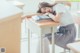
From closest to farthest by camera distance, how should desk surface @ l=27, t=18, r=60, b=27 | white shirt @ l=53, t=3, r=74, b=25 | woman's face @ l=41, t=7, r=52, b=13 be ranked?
desk surface @ l=27, t=18, r=60, b=27
white shirt @ l=53, t=3, r=74, b=25
woman's face @ l=41, t=7, r=52, b=13

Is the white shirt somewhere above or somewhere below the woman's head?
below

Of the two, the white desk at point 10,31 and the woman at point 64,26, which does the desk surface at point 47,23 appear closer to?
the woman at point 64,26

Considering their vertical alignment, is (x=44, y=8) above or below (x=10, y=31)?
above

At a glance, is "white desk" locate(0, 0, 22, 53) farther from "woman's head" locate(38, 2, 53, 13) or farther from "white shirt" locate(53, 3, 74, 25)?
"woman's head" locate(38, 2, 53, 13)

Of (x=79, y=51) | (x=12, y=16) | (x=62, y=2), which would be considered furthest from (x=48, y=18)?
(x=79, y=51)

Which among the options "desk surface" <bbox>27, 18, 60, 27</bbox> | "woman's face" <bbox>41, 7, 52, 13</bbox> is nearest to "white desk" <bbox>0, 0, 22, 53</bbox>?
"desk surface" <bbox>27, 18, 60, 27</bbox>

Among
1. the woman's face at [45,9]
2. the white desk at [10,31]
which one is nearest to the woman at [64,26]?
the woman's face at [45,9]

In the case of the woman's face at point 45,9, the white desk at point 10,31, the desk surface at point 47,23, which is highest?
the woman's face at point 45,9

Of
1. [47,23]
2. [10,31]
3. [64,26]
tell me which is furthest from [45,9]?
[10,31]

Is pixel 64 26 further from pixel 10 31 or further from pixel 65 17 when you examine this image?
pixel 10 31

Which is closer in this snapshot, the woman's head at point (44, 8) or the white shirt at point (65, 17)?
the white shirt at point (65, 17)

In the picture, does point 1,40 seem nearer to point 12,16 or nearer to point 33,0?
point 12,16

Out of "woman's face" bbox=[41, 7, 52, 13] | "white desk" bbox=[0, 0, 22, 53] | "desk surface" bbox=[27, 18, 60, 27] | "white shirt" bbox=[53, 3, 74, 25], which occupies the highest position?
"woman's face" bbox=[41, 7, 52, 13]

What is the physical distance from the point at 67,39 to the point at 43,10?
51cm
